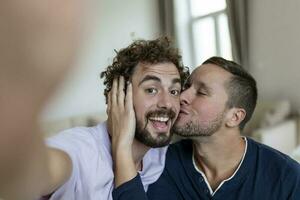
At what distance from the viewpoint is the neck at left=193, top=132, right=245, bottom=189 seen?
1.40 m

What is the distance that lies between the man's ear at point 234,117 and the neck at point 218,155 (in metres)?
0.07

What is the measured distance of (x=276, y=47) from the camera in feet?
13.4

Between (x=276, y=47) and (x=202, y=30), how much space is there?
1.23 metres

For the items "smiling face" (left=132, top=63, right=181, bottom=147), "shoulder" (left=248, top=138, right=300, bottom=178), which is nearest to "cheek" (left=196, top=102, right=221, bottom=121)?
"smiling face" (left=132, top=63, right=181, bottom=147)

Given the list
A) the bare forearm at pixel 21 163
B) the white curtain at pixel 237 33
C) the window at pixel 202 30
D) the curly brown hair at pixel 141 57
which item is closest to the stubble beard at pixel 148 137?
the curly brown hair at pixel 141 57

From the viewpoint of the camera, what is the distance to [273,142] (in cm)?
346

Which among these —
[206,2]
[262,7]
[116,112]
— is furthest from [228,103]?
[206,2]

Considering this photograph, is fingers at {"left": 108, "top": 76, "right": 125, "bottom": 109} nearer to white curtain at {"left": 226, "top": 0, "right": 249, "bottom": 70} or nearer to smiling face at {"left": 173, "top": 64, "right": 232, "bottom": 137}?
smiling face at {"left": 173, "top": 64, "right": 232, "bottom": 137}

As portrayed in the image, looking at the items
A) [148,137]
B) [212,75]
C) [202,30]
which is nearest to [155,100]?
[148,137]

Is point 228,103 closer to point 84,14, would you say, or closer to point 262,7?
point 84,14

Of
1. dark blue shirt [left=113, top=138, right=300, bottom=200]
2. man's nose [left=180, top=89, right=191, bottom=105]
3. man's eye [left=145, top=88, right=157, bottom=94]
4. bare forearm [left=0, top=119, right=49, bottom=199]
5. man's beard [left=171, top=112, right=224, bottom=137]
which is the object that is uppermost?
bare forearm [left=0, top=119, right=49, bottom=199]

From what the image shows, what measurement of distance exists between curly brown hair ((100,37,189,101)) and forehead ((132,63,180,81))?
2 cm

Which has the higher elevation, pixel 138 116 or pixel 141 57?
pixel 141 57

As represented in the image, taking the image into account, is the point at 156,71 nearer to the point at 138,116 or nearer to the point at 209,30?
the point at 138,116
